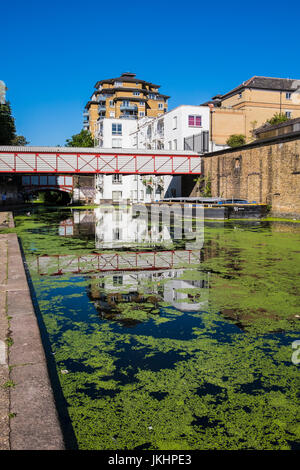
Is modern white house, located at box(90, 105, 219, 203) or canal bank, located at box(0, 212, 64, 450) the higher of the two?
modern white house, located at box(90, 105, 219, 203)

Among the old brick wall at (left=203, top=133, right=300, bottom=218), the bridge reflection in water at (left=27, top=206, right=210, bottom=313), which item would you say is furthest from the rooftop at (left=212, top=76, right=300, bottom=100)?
the bridge reflection in water at (left=27, top=206, right=210, bottom=313)

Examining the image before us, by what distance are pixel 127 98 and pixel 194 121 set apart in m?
32.3

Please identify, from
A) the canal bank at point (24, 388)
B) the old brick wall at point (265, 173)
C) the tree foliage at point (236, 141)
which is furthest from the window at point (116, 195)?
the canal bank at point (24, 388)

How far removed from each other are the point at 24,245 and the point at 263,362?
7996mm

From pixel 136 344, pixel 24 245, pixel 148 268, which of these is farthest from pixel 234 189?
pixel 136 344

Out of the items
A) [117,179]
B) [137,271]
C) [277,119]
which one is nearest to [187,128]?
[277,119]

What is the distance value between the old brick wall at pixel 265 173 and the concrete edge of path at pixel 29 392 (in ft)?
59.7

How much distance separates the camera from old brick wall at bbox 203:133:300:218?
1944 centimetres

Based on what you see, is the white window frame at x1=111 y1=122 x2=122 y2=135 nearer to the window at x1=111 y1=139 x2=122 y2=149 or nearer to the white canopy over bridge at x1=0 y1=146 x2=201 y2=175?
the window at x1=111 y1=139 x2=122 y2=149

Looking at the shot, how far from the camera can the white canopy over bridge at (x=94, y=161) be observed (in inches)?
1055

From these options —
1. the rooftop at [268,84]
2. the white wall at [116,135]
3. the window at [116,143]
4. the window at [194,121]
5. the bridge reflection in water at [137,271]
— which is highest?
the rooftop at [268,84]

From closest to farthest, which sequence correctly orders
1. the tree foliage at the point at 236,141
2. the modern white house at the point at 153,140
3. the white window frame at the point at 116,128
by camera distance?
1. the modern white house at the point at 153,140
2. the tree foliage at the point at 236,141
3. the white window frame at the point at 116,128

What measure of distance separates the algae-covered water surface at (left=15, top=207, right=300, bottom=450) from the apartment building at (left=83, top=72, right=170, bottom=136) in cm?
5800

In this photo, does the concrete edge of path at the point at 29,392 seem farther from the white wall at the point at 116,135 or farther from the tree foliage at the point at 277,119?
the white wall at the point at 116,135
